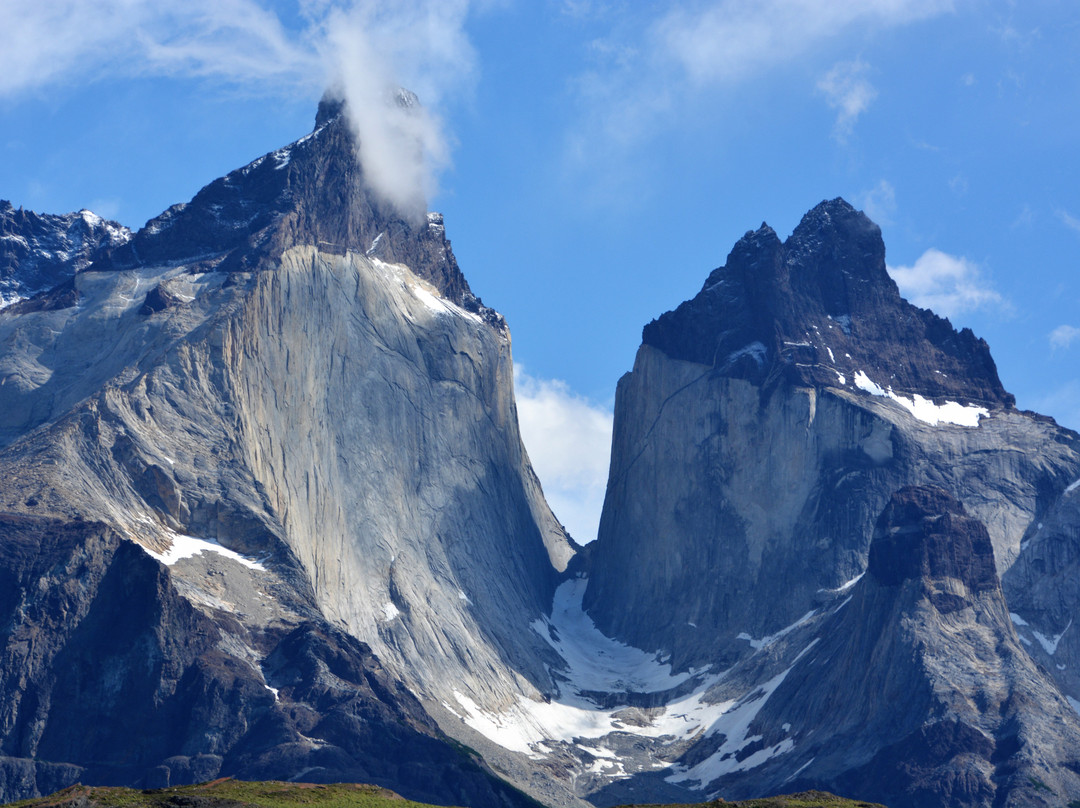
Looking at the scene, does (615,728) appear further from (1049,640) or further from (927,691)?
(1049,640)

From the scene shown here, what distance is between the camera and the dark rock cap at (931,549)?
594 feet

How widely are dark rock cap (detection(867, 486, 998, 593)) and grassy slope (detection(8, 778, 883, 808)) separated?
9585 centimetres

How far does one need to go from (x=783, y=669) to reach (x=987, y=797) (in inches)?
1652

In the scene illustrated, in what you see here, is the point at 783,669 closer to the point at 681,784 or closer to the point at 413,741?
the point at 681,784

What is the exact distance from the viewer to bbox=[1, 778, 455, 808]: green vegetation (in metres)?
73.8

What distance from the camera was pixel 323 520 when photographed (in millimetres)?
189500

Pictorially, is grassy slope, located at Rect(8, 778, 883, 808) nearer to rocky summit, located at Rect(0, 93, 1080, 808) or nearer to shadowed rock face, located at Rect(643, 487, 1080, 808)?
rocky summit, located at Rect(0, 93, 1080, 808)

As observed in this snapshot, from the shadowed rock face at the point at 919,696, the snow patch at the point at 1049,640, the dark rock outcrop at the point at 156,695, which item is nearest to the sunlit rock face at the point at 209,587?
the dark rock outcrop at the point at 156,695

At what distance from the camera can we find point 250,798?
255 feet

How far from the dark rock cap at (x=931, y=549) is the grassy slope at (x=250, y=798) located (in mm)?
95854

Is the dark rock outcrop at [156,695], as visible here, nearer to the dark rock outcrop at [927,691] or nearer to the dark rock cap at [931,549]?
the dark rock outcrop at [927,691]

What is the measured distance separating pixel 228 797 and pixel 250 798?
4.04 feet

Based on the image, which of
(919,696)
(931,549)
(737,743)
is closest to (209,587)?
(737,743)

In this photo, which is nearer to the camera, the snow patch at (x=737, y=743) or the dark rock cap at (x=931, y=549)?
the snow patch at (x=737, y=743)
